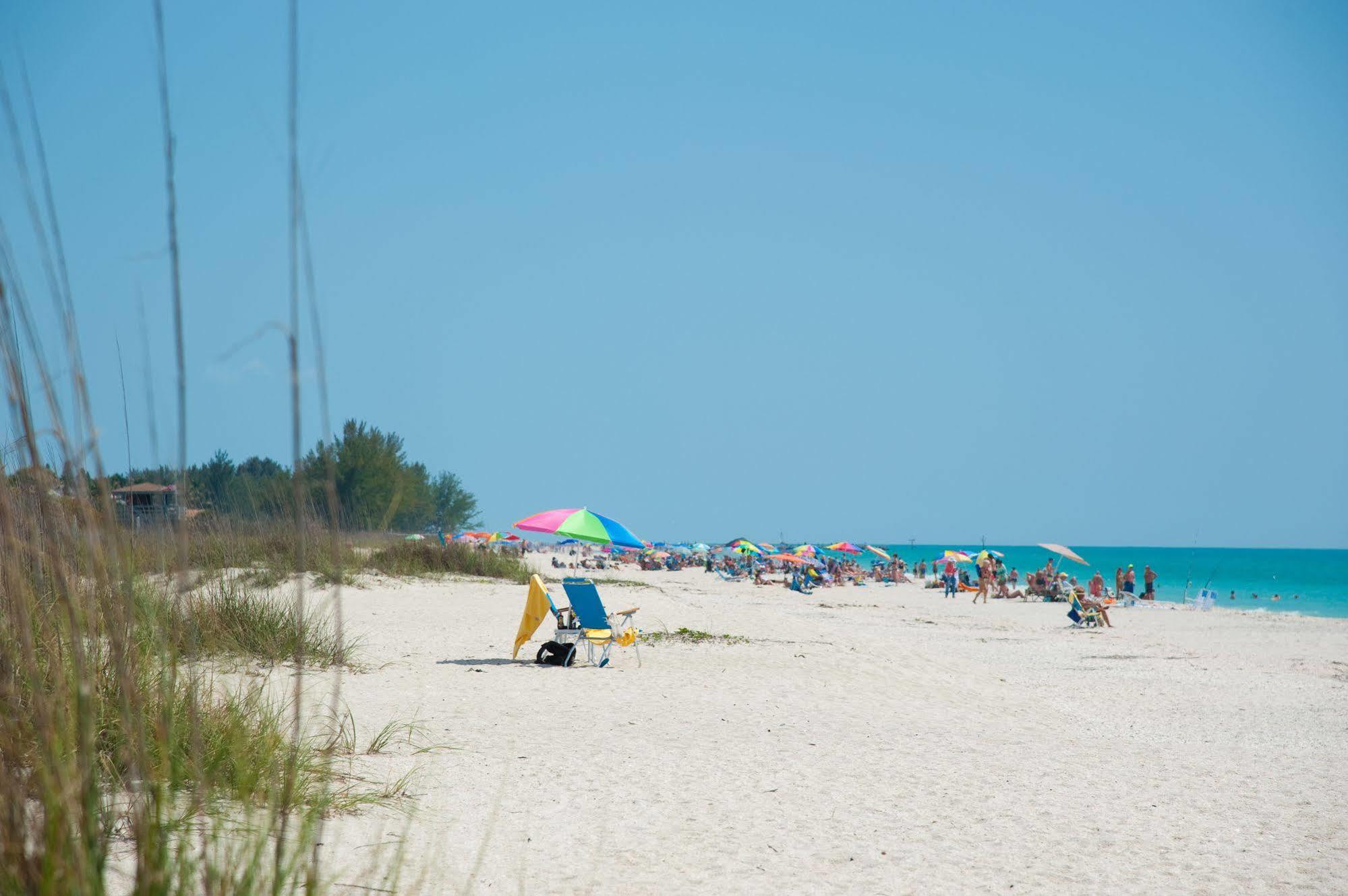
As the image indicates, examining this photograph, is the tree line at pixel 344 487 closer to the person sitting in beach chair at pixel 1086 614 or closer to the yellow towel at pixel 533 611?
the yellow towel at pixel 533 611

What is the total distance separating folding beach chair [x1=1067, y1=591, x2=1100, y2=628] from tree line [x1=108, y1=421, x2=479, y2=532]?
12.2 m

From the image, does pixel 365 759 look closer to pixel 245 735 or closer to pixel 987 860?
pixel 245 735

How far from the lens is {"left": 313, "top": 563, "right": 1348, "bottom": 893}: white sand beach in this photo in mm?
3709

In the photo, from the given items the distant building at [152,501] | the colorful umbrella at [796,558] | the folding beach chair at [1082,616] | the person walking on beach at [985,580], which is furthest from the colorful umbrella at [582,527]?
the colorful umbrella at [796,558]

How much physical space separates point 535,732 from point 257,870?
4.01 metres

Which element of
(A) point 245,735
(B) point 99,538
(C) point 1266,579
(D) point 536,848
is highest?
(B) point 99,538

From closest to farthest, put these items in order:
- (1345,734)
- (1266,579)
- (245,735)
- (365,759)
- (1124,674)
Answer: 1. (245,735)
2. (365,759)
3. (1345,734)
4. (1124,674)
5. (1266,579)

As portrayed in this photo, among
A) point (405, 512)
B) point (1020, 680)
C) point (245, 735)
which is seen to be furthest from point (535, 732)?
point (405, 512)

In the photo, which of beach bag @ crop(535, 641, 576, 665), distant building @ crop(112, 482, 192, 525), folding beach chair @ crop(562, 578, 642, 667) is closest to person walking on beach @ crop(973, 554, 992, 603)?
folding beach chair @ crop(562, 578, 642, 667)

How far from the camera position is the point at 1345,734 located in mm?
7570

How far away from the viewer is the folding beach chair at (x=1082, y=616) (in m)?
18.6

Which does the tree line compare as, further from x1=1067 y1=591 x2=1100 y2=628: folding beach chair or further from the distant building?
x1=1067 y1=591 x2=1100 y2=628: folding beach chair

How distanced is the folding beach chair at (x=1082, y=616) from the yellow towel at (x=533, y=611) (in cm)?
1313

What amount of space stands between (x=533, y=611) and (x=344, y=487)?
1082 inches
